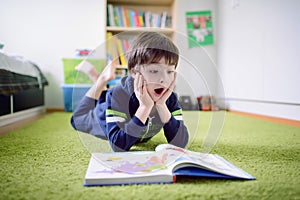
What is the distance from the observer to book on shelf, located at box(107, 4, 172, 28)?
6.27ft

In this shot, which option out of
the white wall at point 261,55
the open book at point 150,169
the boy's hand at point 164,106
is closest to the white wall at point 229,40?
the white wall at point 261,55

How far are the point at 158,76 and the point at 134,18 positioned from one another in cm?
133

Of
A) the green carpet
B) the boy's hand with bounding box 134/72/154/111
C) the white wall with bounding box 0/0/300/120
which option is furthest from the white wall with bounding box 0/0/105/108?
the boy's hand with bounding box 134/72/154/111

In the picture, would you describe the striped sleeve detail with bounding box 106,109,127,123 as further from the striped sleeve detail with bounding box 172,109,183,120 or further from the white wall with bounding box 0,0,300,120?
the white wall with bounding box 0,0,300,120

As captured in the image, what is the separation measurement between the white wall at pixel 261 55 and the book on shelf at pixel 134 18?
57 cm

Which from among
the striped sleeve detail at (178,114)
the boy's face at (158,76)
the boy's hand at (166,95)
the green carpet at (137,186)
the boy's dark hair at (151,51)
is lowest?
the green carpet at (137,186)

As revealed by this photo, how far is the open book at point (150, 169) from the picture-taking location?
1.77 feet

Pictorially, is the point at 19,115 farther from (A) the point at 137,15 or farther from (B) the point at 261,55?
(B) the point at 261,55

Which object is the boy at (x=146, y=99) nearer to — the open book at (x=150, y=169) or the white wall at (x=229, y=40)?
the open book at (x=150, y=169)

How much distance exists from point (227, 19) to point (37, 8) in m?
1.67

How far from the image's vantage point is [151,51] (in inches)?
27.3

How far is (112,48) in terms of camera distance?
89 centimetres

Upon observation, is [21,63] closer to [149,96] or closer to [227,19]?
[149,96]

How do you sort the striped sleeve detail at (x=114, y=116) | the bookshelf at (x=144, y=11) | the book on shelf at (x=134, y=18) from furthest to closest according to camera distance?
1. the bookshelf at (x=144, y=11)
2. the book on shelf at (x=134, y=18)
3. the striped sleeve detail at (x=114, y=116)
